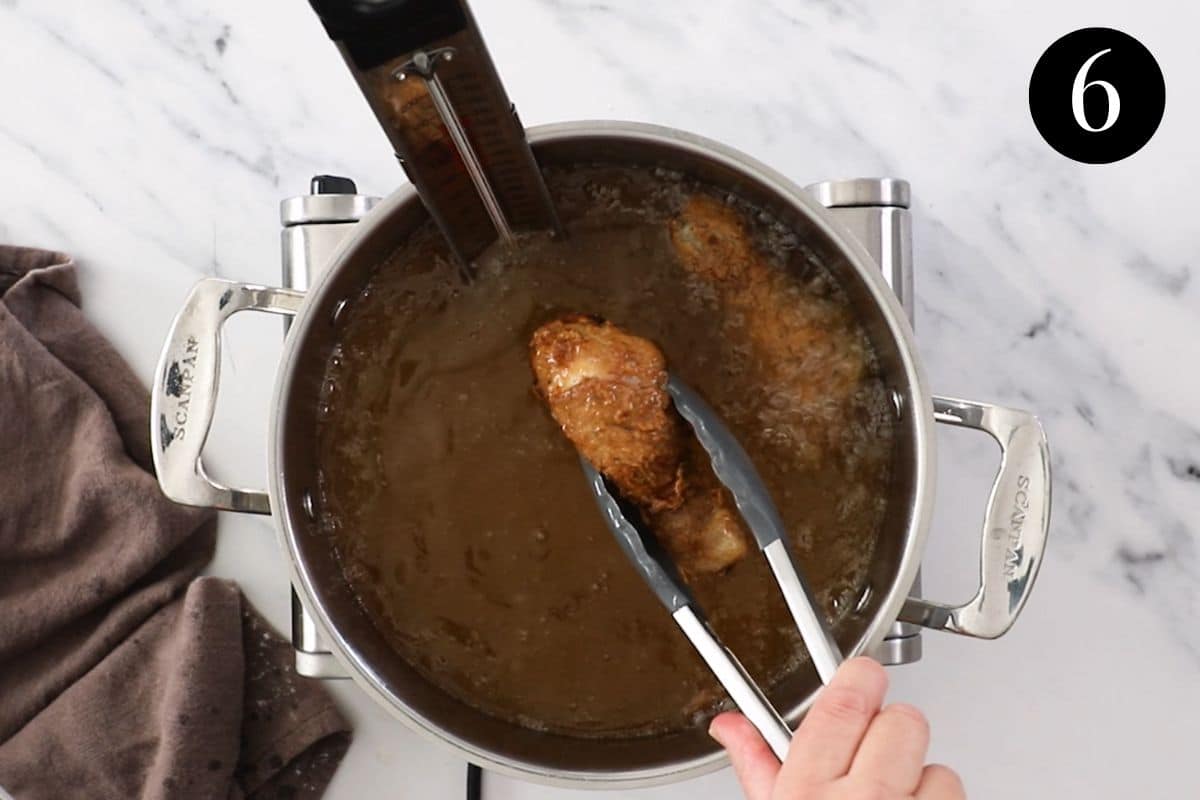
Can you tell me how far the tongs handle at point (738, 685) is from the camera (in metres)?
0.60

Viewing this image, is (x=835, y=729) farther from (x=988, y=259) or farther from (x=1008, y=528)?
(x=988, y=259)

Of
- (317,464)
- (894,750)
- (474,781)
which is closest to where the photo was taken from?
(894,750)

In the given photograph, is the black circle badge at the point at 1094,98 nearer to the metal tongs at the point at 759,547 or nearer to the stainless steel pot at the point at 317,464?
the stainless steel pot at the point at 317,464

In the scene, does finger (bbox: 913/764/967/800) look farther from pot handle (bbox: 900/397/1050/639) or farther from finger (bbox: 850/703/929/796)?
pot handle (bbox: 900/397/1050/639)

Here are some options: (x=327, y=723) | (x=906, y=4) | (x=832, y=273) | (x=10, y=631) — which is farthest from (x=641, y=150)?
(x=10, y=631)

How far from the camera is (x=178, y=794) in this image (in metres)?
0.82

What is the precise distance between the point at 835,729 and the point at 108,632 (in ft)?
2.01

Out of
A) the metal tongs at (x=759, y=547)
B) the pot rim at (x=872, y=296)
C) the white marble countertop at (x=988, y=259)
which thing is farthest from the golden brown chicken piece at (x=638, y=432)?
the white marble countertop at (x=988, y=259)

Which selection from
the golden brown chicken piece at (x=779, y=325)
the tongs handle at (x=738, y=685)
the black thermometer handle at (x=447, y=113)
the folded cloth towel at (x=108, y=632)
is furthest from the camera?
the folded cloth towel at (x=108, y=632)

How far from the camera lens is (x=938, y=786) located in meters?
0.53

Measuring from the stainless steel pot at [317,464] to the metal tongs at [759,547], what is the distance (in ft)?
0.20

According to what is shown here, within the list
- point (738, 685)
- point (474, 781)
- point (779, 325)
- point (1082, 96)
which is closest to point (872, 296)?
point (779, 325)

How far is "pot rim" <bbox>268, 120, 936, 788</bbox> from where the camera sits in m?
0.63

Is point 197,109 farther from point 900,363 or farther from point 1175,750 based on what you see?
point 1175,750
